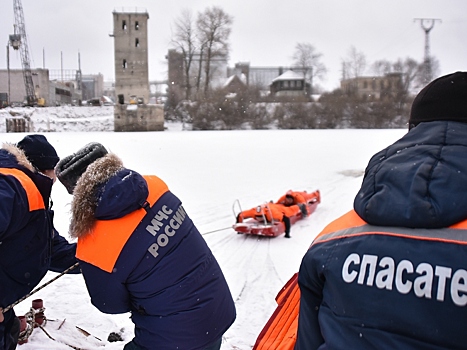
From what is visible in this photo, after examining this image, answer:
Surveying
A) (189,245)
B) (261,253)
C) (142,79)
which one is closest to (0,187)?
(189,245)

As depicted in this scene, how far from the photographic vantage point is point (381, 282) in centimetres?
110

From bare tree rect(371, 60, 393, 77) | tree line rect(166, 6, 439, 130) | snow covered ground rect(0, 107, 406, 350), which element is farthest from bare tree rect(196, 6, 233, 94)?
snow covered ground rect(0, 107, 406, 350)

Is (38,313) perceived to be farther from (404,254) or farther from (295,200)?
(295,200)

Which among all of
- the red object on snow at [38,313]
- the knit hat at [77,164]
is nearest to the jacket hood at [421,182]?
the knit hat at [77,164]

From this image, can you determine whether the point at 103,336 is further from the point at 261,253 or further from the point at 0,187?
the point at 261,253

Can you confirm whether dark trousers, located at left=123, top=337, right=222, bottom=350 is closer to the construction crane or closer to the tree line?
the tree line

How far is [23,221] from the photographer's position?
213cm

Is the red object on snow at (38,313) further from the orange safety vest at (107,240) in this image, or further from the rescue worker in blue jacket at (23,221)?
the orange safety vest at (107,240)

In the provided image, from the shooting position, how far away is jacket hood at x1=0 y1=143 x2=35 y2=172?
2.19 m

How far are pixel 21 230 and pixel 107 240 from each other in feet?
2.41

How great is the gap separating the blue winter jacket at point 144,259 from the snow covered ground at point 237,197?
0.37 m

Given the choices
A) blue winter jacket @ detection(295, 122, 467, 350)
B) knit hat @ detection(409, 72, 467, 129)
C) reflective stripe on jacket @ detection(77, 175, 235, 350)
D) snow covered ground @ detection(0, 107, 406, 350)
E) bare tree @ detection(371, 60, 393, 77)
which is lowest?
snow covered ground @ detection(0, 107, 406, 350)

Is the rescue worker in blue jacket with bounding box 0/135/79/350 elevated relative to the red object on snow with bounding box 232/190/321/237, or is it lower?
elevated

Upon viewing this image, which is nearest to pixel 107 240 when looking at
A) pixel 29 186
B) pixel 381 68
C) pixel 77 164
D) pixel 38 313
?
pixel 77 164
